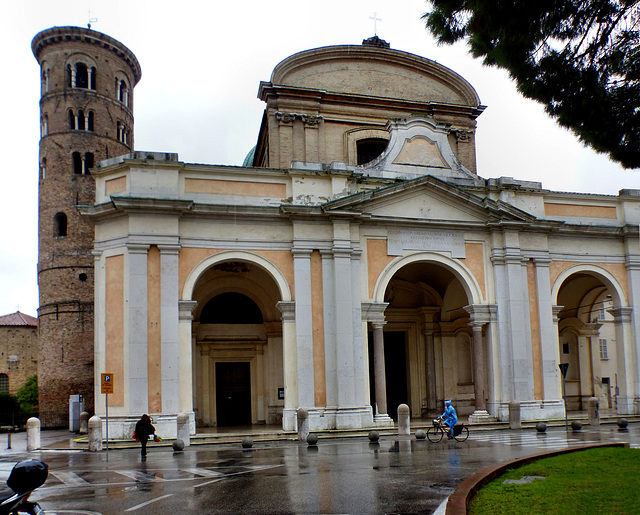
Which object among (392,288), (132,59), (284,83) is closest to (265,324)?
(392,288)

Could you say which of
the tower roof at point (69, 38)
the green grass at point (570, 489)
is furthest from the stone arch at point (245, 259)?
the tower roof at point (69, 38)

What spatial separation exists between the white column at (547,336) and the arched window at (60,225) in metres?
24.2

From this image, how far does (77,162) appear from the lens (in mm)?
37000

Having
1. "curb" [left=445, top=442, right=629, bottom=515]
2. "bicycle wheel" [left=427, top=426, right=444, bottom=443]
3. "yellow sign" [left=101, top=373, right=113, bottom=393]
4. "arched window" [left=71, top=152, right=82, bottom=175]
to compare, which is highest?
"arched window" [left=71, top=152, right=82, bottom=175]

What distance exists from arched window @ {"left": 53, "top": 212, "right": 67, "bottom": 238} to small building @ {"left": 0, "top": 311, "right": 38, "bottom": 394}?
30.1 metres

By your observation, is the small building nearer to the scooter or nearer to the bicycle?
the bicycle

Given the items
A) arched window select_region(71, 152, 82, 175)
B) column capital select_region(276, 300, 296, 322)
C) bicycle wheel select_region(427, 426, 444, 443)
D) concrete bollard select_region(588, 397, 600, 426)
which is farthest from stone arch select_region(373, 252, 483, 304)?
arched window select_region(71, 152, 82, 175)

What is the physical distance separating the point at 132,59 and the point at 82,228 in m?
11.7

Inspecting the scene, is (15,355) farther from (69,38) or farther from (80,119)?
(69,38)

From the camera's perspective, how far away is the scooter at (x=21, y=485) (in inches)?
239

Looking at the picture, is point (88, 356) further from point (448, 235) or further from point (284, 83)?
point (448, 235)

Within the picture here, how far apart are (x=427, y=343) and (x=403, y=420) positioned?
7.37 meters

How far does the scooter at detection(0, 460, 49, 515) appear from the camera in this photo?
19.9ft

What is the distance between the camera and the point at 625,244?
26297 millimetres
